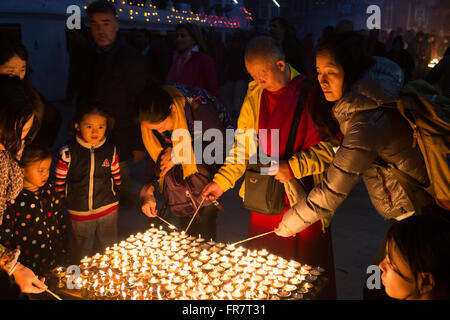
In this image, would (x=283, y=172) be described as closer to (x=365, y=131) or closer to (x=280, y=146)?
(x=280, y=146)

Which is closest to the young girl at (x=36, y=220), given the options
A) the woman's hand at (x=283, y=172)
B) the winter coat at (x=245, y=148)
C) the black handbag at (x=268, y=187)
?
the winter coat at (x=245, y=148)

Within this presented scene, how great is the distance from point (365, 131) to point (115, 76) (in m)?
2.62

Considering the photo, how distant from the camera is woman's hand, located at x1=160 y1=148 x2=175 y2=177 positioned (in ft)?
9.85

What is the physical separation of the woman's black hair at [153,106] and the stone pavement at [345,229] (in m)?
1.34

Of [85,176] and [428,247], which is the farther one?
[85,176]

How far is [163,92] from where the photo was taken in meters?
2.80

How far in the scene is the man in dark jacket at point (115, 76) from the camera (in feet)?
12.6

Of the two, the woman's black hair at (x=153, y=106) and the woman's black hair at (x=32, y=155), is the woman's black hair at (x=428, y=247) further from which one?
the woman's black hair at (x=32, y=155)

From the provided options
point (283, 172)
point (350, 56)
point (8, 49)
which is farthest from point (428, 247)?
point (8, 49)

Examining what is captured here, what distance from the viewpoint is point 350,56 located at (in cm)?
200

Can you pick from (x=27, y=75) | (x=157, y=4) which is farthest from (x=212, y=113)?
(x=157, y=4)

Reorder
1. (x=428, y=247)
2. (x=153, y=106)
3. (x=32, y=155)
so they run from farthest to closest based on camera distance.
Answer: (x=32, y=155)
(x=153, y=106)
(x=428, y=247)

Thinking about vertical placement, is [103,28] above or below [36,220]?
above

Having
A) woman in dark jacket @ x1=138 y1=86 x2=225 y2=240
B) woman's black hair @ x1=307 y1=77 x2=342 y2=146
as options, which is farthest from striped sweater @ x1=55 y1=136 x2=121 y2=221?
woman's black hair @ x1=307 y1=77 x2=342 y2=146
